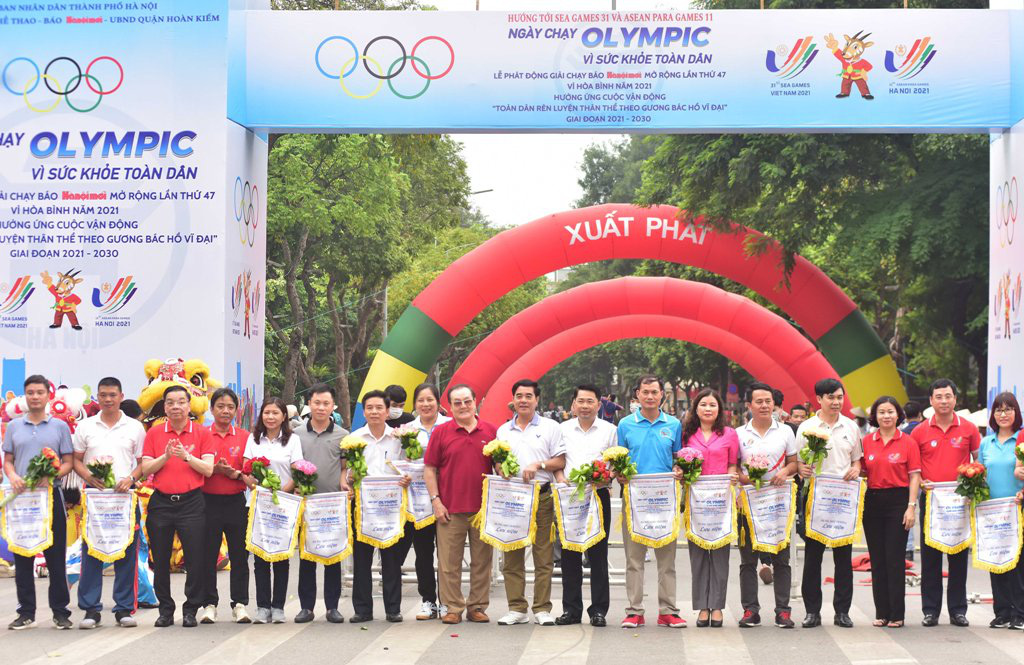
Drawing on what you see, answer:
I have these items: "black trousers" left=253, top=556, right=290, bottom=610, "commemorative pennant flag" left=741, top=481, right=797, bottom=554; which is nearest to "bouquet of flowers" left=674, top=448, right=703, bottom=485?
"commemorative pennant flag" left=741, top=481, right=797, bottom=554

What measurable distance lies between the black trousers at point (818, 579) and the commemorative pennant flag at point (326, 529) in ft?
10.8

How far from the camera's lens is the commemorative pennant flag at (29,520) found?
9680 millimetres

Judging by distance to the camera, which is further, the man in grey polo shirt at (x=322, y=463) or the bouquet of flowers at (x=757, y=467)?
the man in grey polo shirt at (x=322, y=463)

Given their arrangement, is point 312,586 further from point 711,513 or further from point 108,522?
point 711,513

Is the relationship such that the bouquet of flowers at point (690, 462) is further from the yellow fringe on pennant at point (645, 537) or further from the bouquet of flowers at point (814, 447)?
the bouquet of flowers at point (814, 447)

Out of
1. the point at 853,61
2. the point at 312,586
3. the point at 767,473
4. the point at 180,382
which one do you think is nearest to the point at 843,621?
the point at 767,473

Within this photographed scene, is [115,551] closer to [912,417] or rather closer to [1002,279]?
[912,417]

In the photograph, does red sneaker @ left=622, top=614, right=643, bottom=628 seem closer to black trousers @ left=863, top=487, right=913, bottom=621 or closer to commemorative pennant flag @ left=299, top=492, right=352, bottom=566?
black trousers @ left=863, top=487, right=913, bottom=621

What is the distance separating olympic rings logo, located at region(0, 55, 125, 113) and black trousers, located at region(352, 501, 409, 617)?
20.5ft

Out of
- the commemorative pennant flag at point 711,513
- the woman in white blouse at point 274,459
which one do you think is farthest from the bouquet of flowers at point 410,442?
the commemorative pennant flag at point 711,513

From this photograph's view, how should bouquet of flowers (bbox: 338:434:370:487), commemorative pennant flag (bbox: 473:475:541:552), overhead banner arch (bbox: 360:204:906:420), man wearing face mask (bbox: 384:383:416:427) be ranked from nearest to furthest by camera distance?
commemorative pennant flag (bbox: 473:475:541:552), bouquet of flowers (bbox: 338:434:370:487), man wearing face mask (bbox: 384:383:416:427), overhead banner arch (bbox: 360:204:906:420)

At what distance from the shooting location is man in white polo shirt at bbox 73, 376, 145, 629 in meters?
9.77

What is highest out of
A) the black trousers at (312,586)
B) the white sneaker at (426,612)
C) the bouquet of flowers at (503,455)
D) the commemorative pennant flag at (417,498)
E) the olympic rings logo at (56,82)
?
the olympic rings logo at (56,82)

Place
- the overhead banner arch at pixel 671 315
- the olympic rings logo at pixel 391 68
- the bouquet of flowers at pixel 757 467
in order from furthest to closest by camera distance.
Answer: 1. the overhead banner arch at pixel 671 315
2. the olympic rings logo at pixel 391 68
3. the bouquet of flowers at pixel 757 467
